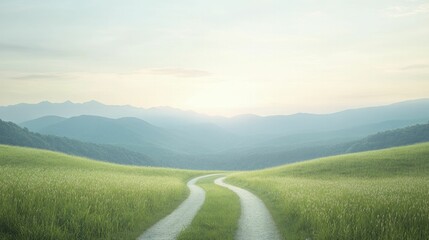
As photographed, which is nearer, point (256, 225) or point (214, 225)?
point (214, 225)

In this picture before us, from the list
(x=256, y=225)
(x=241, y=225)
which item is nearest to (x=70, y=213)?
(x=241, y=225)

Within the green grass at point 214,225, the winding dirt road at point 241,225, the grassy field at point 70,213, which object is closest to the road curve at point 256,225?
the winding dirt road at point 241,225

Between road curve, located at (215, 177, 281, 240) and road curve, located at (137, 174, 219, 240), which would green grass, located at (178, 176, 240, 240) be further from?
road curve, located at (137, 174, 219, 240)

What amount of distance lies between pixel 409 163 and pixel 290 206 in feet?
131

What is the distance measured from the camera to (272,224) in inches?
712

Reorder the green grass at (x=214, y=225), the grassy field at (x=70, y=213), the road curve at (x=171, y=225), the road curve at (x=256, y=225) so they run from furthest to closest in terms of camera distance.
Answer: the road curve at (x=256, y=225)
the road curve at (x=171, y=225)
the green grass at (x=214, y=225)
the grassy field at (x=70, y=213)

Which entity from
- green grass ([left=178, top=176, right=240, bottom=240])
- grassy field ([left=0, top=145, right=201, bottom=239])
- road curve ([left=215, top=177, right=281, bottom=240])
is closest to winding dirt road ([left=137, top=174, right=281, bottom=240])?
road curve ([left=215, top=177, right=281, bottom=240])

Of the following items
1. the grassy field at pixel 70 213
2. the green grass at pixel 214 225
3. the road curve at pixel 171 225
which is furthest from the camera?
the road curve at pixel 171 225

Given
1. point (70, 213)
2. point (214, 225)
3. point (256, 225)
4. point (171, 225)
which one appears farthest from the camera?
point (256, 225)

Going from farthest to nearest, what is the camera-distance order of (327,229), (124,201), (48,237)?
(124,201) < (327,229) < (48,237)

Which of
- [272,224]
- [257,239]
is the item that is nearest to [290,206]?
[272,224]

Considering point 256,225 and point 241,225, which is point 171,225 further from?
point 256,225

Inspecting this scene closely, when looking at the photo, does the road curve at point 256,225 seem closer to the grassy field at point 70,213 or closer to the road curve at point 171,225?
the road curve at point 171,225

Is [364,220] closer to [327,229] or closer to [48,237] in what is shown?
[327,229]
